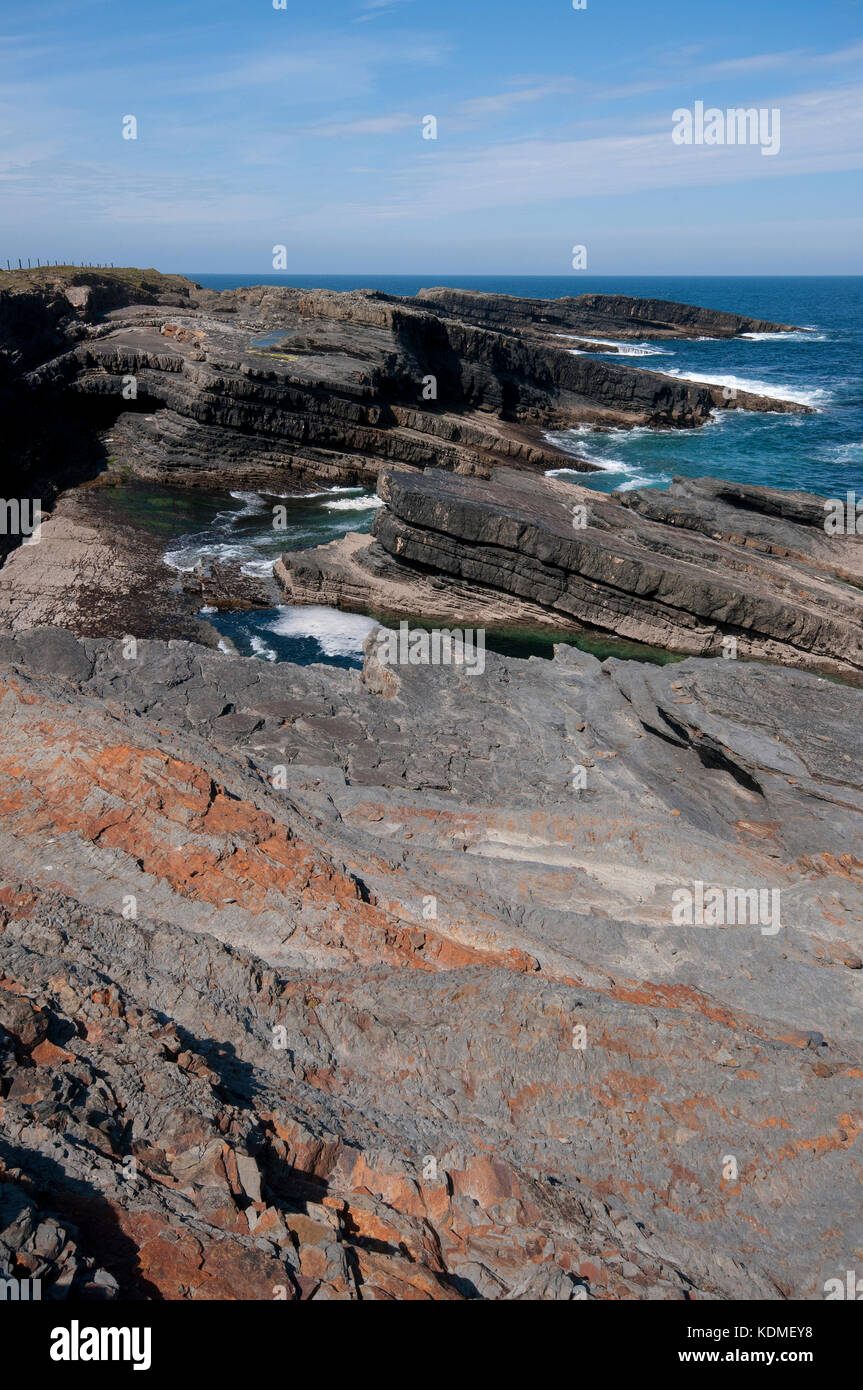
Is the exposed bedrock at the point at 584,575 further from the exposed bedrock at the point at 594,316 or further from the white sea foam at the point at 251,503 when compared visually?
the exposed bedrock at the point at 594,316

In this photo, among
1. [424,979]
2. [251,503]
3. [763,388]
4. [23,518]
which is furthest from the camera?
[763,388]

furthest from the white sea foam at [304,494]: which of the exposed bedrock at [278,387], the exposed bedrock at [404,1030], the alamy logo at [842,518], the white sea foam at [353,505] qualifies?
the exposed bedrock at [404,1030]

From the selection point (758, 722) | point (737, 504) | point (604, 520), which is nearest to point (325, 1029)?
point (758, 722)

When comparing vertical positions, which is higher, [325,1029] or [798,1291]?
[325,1029]

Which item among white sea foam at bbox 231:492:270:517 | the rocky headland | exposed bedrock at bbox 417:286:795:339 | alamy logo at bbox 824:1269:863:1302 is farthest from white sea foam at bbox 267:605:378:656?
exposed bedrock at bbox 417:286:795:339

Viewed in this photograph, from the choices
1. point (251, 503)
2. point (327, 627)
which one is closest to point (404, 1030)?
point (327, 627)

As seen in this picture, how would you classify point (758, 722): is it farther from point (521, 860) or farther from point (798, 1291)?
point (798, 1291)

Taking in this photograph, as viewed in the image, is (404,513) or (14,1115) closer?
(14,1115)
